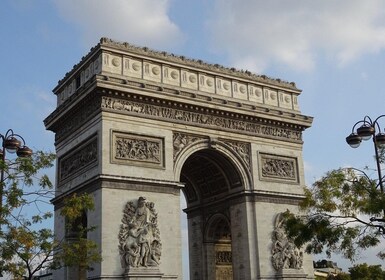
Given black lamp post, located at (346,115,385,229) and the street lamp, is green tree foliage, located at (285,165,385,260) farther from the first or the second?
the street lamp

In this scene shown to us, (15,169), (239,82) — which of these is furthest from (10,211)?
(239,82)

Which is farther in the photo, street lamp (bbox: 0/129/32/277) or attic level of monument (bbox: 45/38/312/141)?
attic level of monument (bbox: 45/38/312/141)

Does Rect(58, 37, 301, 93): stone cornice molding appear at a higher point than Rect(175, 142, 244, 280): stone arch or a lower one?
higher

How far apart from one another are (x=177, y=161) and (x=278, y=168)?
5.95 metres

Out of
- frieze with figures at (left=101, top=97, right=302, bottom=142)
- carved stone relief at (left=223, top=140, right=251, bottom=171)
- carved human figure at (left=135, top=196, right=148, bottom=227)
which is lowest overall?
carved human figure at (left=135, top=196, right=148, bottom=227)

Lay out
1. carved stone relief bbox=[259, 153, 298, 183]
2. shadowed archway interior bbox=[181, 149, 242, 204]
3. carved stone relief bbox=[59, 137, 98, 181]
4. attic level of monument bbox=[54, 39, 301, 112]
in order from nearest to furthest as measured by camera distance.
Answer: carved stone relief bbox=[59, 137, 98, 181], attic level of monument bbox=[54, 39, 301, 112], shadowed archway interior bbox=[181, 149, 242, 204], carved stone relief bbox=[259, 153, 298, 183]

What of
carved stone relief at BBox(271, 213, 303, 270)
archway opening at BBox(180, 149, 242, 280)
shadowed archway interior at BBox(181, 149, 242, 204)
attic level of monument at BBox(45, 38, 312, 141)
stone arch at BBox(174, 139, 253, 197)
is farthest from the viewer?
archway opening at BBox(180, 149, 242, 280)

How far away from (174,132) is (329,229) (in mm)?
11306

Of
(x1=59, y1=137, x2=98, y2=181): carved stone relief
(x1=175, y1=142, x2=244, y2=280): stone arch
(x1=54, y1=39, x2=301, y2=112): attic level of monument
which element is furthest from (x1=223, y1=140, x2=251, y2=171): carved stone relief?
(x1=59, y1=137, x2=98, y2=181): carved stone relief

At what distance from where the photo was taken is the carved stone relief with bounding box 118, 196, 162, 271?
23953 mm

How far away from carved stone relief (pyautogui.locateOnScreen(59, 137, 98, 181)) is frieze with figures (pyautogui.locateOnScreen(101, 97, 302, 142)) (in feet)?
6.19

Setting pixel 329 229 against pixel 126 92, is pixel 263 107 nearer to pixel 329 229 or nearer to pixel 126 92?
pixel 126 92

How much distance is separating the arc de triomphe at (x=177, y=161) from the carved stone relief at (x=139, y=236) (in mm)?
42

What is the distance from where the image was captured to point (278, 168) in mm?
29906
